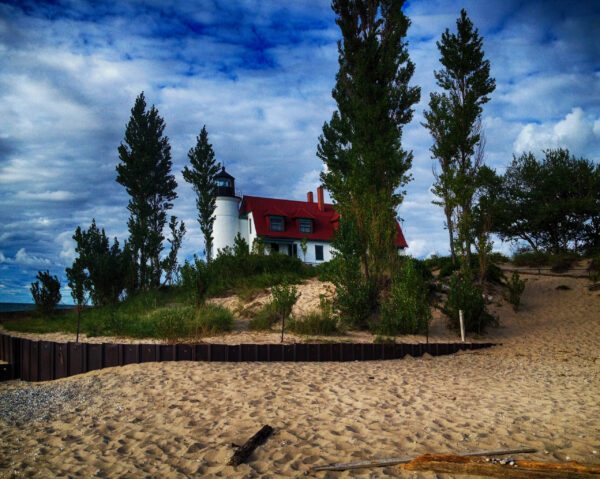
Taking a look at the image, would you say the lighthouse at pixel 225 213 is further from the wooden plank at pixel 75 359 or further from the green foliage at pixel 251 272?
the wooden plank at pixel 75 359

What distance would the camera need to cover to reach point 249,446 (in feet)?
13.6

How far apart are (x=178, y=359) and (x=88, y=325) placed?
22.0ft

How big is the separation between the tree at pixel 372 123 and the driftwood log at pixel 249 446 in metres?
8.79

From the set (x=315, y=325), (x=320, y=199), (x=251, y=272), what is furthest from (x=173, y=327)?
(x=320, y=199)

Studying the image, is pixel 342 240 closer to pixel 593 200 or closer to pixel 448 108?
pixel 448 108

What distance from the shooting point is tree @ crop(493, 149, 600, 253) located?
27.2 meters

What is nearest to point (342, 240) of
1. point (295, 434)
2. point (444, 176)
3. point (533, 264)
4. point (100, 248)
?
point (444, 176)

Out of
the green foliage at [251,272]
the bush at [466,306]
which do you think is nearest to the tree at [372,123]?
the bush at [466,306]

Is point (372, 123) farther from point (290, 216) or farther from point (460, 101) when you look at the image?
point (290, 216)

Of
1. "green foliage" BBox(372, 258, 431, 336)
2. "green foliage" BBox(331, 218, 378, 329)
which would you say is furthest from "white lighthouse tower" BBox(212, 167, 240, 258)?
"green foliage" BBox(372, 258, 431, 336)

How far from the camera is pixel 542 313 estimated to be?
51.3 feet

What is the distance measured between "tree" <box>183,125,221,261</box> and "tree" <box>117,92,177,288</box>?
1.51 m

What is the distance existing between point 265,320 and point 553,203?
24.7 m

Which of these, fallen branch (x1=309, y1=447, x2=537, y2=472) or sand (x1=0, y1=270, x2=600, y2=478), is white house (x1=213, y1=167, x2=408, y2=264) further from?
fallen branch (x1=309, y1=447, x2=537, y2=472)
